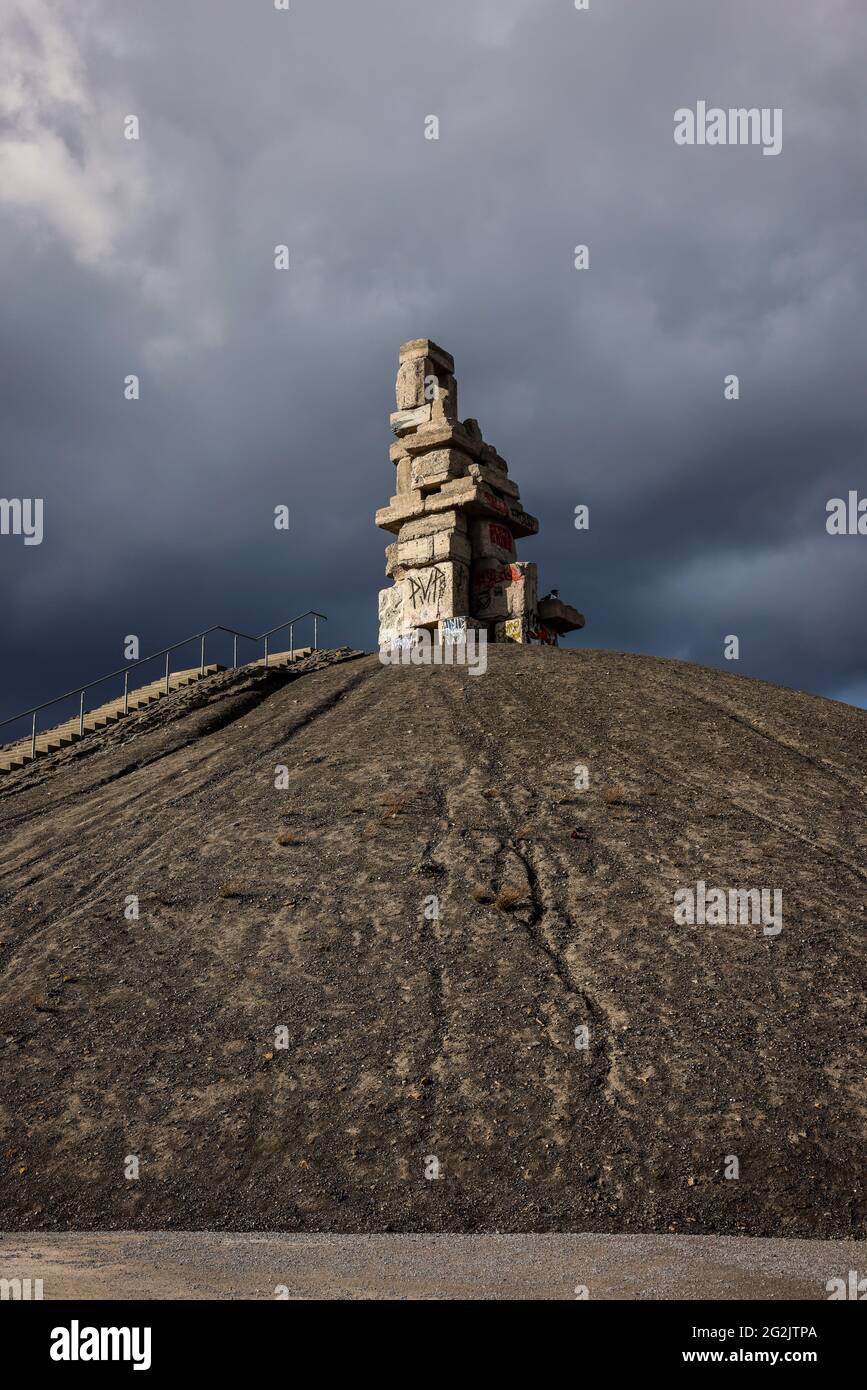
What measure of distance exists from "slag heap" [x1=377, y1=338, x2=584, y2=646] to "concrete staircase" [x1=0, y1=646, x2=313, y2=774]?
12.2ft

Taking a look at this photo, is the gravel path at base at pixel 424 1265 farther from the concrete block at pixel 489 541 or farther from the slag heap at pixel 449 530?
the concrete block at pixel 489 541

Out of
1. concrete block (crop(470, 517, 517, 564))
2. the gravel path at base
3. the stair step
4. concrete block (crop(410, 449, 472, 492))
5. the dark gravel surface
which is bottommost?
the gravel path at base

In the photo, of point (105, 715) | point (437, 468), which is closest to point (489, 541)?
point (437, 468)

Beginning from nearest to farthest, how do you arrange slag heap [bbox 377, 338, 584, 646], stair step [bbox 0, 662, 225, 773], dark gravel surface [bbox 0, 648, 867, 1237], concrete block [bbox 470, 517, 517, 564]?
dark gravel surface [bbox 0, 648, 867, 1237] → stair step [bbox 0, 662, 225, 773] → slag heap [bbox 377, 338, 584, 646] → concrete block [bbox 470, 517, 517, 564]

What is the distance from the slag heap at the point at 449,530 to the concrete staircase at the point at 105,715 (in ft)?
12.2

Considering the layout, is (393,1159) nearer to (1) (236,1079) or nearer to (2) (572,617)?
(1) (236,1079)

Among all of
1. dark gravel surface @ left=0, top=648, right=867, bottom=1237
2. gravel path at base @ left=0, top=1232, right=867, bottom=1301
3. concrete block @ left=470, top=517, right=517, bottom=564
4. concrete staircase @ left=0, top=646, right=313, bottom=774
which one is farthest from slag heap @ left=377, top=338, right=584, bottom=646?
gravel path at base @ left=0, top=1232, right=867, bottom=1301

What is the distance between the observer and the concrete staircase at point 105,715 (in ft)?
80.7

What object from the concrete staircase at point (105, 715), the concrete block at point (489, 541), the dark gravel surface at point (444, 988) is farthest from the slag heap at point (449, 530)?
the dark gravel surface at point (444, 988)

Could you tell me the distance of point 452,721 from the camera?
814 inches

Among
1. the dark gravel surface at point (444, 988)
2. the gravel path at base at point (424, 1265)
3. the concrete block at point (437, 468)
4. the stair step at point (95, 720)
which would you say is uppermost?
the concrete block at point (437, 468)

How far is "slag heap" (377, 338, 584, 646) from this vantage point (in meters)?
29.0

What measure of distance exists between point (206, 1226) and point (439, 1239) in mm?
2113

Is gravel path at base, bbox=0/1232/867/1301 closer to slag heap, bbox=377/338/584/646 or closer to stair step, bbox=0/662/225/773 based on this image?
stair step, bbox=0/662/225/773
